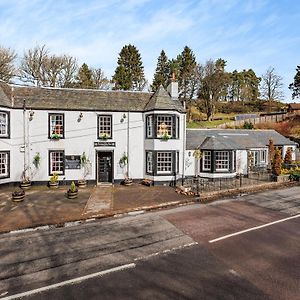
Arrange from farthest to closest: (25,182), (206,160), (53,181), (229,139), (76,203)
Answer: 1. (229,139)
2. (206,160)
3. (53,181)
4. (25,182)
5. (76,203)

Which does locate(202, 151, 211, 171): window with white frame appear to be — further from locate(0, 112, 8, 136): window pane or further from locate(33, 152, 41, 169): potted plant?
locate(0, 112, 8, 136): window pane

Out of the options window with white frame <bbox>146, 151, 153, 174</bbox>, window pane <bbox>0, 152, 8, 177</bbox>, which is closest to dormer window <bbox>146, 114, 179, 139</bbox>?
window with white frame <bbox>146, 151, 153, 174</bbox>

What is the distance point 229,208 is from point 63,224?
980 centimetres

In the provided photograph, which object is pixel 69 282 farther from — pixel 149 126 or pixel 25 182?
pixel 149 126

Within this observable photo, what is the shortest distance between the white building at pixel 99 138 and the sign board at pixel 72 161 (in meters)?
0.09

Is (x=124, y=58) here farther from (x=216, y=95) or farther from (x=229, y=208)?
(x=229, y=208)

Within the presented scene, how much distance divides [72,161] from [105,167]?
9.87 ft

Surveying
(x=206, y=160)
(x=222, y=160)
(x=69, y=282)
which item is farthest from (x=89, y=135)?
(x=69, y=282)

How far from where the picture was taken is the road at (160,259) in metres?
7.28

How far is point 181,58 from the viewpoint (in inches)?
2694

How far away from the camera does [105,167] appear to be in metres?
24.0

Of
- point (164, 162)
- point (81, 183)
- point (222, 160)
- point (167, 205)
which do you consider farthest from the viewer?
point (222, 160)

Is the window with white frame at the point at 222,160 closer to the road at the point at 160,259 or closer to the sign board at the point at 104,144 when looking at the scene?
the sign board at the point at 104,144

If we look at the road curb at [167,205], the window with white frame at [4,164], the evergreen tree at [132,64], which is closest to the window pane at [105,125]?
the window with white frame at [4,164]
